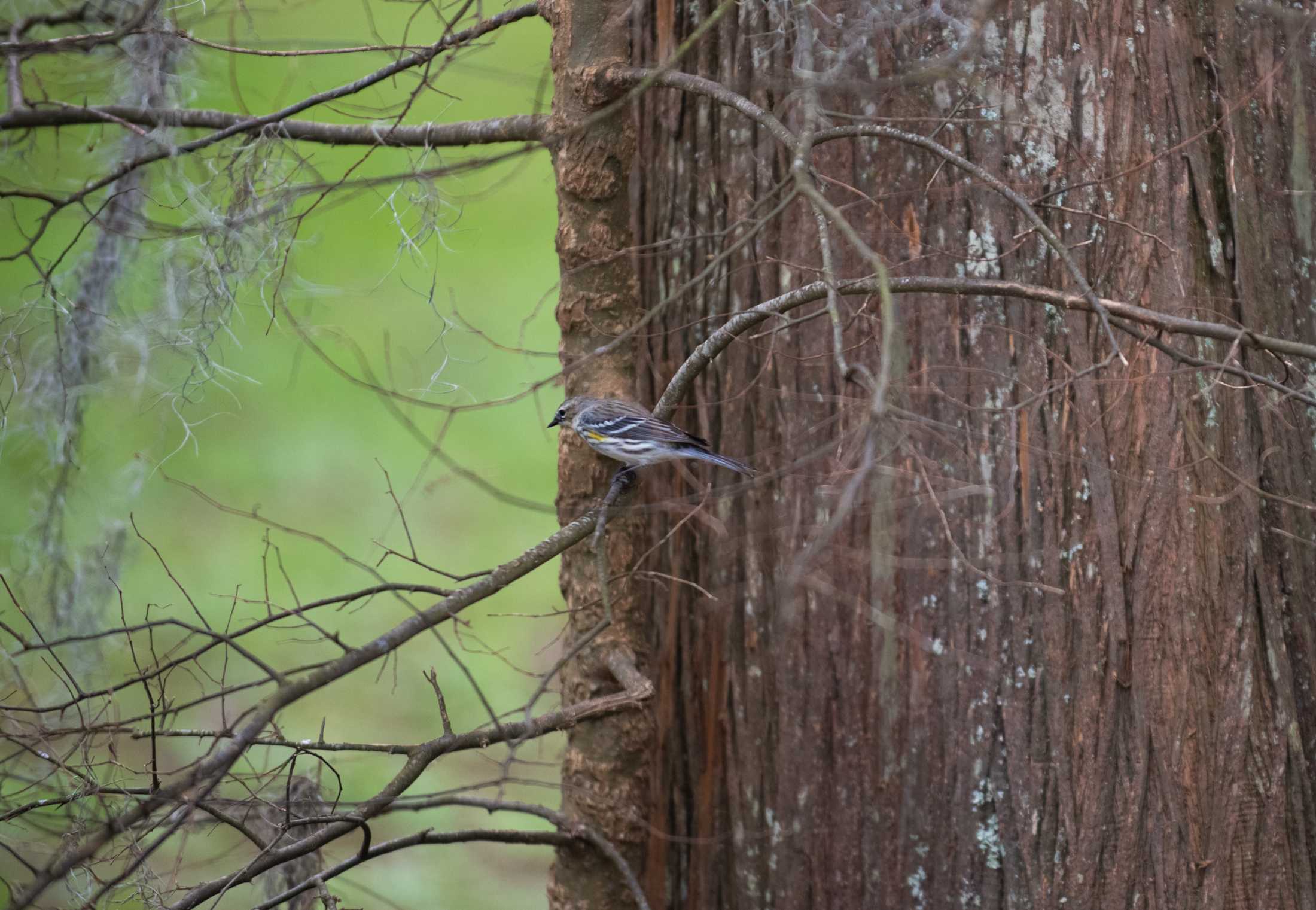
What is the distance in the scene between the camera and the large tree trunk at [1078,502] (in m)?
2.70

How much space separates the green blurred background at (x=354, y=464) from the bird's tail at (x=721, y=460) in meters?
1.60

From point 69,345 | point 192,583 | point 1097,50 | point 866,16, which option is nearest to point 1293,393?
point 1097,50

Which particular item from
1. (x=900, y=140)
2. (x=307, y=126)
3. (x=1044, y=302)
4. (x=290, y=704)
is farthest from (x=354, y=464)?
(x=1044, y=302)

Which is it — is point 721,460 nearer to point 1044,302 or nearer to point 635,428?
point 635,428

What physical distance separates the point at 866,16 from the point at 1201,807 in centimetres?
199

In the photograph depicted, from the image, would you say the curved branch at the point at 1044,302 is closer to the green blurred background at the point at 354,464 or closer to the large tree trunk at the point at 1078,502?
the large tree trunk at the point at 1078,502

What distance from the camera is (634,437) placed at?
2.97m

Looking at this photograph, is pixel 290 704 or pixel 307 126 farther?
pixel 307 126

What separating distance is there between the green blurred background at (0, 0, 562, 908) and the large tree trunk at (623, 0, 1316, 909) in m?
2.15

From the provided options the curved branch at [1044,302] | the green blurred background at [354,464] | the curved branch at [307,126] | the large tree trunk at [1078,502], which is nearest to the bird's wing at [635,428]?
the large tree trunk at [1078,502]

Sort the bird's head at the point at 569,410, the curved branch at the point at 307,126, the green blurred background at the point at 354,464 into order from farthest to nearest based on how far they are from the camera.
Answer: the green blurred background at the point at 354,464 < the curved branch at the point at 307,126 < the bird's head at the point at 569,410

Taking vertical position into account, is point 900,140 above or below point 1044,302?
above

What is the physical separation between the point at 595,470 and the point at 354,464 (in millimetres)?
6073

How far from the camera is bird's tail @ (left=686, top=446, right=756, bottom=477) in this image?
297cm
